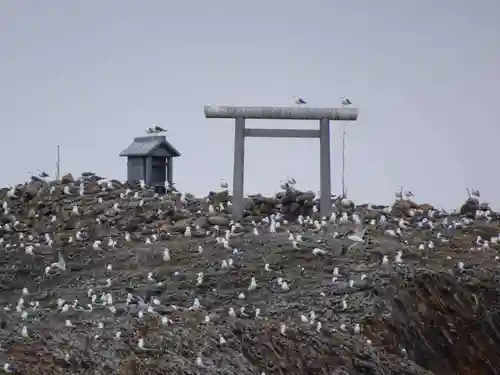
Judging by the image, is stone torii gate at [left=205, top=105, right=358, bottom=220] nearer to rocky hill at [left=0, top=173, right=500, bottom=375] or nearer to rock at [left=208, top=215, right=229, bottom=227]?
rock at [left=208, top=215, right=229, bottom=227]

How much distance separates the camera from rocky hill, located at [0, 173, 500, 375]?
8203 millimetres

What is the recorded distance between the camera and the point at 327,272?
1046 centimetres

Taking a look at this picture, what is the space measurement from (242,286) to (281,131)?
12.0 ft

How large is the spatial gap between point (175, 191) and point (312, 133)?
328 cm

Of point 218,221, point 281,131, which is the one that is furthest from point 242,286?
point 281,131

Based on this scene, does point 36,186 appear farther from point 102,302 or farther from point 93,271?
point 102,302

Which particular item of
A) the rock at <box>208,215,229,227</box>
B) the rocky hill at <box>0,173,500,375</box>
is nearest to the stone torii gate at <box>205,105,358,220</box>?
the rock at <box>208,215,229,227</box>

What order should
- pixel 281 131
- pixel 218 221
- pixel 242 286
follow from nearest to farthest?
1. pixel 242 286
2. pixel 218 221
3. pixel 281 131

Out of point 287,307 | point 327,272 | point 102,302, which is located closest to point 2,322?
point 102,302

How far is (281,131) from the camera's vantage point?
42.4ft

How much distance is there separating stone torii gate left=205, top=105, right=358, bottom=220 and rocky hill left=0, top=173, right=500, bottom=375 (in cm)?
43

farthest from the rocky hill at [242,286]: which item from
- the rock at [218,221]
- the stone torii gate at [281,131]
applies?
the stone torii gate at [281,131]

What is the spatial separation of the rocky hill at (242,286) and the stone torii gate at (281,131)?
16.8 inches

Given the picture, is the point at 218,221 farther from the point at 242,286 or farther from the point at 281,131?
the point at 242,286
